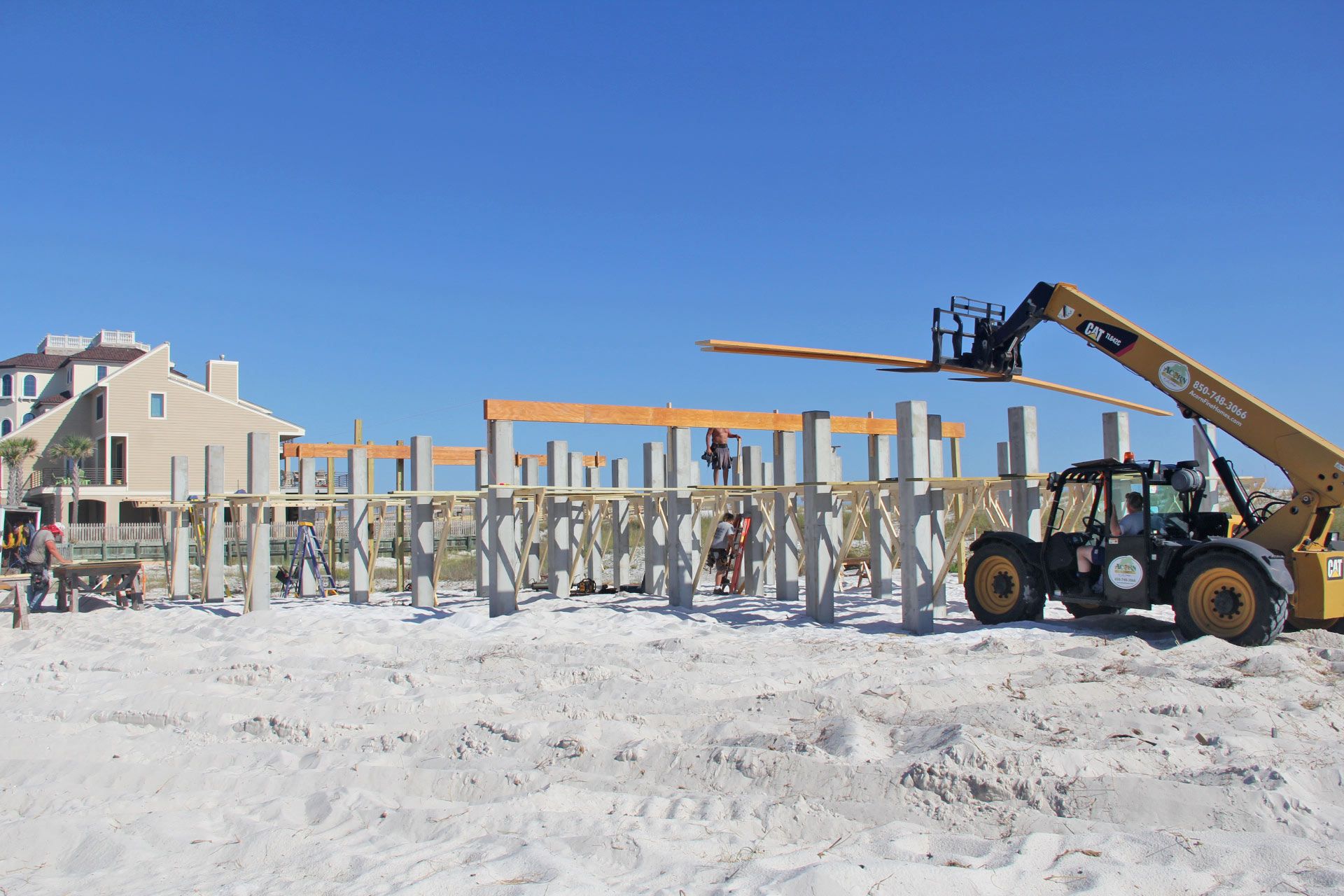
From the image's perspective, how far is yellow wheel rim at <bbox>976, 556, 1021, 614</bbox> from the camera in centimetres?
1016

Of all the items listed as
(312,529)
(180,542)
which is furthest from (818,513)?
(180,542)

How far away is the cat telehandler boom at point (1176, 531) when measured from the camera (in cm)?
823

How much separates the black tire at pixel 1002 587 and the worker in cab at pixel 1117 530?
53 cm

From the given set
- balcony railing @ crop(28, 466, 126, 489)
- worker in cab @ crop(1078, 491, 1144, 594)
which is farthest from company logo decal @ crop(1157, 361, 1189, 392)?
balcony railing @ crop(28, 466, 126, 489)

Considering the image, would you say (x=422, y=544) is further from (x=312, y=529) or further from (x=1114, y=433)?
(x=1114, y=433)

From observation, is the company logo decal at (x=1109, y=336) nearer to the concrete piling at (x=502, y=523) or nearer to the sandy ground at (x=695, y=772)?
the sandy ground at (x=695, y=772)

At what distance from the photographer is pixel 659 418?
14.1 m

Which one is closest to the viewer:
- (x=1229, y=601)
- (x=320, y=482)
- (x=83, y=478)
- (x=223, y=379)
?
(x=1229, y=601)

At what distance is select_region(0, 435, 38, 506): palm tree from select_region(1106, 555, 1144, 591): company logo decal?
131 ft

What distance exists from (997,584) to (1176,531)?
1.92 m

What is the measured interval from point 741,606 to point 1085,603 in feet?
15.7

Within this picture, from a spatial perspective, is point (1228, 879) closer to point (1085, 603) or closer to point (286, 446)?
point (1085, 603)

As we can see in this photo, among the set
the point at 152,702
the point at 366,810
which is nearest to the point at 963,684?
the point at 366,810

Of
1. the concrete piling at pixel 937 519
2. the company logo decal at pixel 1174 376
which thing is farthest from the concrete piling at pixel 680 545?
the company logo decal at pixel 1174 376
